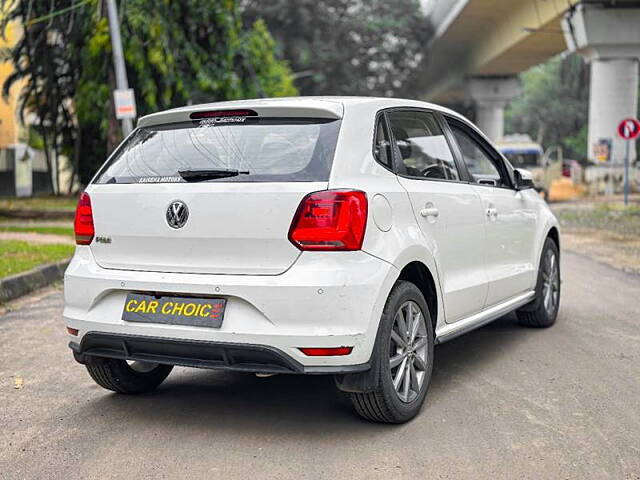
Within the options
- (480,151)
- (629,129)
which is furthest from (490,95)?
(480,151)

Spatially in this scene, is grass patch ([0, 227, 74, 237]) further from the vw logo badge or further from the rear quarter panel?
the rear quarter panel

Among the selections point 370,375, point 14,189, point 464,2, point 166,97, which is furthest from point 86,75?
point 370,375

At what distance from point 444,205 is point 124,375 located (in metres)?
2.05

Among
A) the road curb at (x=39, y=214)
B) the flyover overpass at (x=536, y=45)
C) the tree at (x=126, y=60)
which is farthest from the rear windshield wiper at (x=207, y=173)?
the flyover overpass at (x=536, y=45)

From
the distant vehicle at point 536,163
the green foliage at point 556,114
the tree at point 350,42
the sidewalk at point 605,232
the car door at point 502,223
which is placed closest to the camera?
the car door at point 502,223

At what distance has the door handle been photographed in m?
4.78

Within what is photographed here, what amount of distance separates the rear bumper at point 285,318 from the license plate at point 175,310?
3cm

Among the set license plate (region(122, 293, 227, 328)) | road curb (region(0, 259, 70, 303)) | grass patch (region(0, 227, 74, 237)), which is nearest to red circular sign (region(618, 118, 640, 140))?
grass patch (region(0, 227, 74, 237))

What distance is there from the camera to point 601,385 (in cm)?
525

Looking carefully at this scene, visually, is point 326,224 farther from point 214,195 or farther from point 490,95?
point 490,95

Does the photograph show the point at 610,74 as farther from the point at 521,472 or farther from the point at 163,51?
the point at 521,472

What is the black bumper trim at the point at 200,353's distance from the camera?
4.09 m

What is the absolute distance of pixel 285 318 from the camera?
407 cm

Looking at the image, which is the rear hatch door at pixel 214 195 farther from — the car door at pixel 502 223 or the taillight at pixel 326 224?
the car door at pixel 502 223
